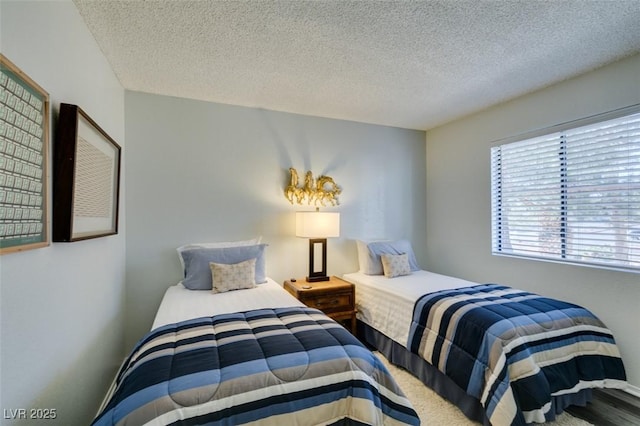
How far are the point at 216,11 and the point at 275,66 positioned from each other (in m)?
0.66

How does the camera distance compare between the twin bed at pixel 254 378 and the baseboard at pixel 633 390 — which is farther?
the baseboard at pixel 633 390

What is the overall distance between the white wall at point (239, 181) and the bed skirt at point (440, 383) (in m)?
1.00

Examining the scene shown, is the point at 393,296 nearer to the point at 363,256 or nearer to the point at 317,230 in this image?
the point at 363,256

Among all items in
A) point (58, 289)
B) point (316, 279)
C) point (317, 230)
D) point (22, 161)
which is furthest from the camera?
point (316, 279)

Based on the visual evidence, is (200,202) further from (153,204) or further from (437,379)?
(437,379)

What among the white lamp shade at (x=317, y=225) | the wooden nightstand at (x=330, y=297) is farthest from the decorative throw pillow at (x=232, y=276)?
the white lamp shade at (x=317, y=225)

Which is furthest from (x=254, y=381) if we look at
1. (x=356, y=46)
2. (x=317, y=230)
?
(x=356, y=46)

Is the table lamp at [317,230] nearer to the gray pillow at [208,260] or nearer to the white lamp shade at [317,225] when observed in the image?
the white lamp shade at [317,225]

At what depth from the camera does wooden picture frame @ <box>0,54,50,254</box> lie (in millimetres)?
937

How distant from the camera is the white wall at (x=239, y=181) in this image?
2.71 meters

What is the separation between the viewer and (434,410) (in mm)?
2014

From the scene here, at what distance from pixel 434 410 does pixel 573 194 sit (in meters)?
2.19

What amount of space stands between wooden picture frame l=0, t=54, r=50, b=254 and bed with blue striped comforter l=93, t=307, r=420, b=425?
2.27 feet

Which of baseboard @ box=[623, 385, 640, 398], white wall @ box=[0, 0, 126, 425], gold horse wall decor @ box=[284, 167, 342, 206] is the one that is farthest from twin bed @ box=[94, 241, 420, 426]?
baseboard @ box=[623, 385, 640, 398]
